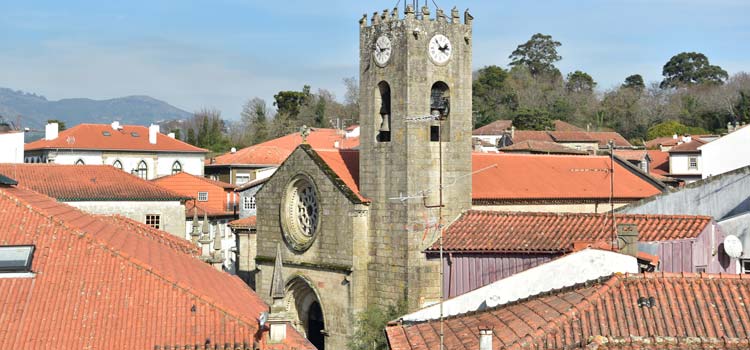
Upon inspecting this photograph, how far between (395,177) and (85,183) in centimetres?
1694

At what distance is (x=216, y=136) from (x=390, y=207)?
68.7m

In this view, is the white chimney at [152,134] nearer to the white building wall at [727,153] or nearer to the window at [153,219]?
the window at [153,219]

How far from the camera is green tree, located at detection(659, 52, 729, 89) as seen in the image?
125 metres

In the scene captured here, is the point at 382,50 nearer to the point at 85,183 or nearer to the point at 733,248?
the point at 733,248

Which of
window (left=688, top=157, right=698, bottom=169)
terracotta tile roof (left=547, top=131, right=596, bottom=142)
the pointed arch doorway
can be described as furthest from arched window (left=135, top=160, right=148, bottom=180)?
window (left=688, top=157, right=698, bottom=169)

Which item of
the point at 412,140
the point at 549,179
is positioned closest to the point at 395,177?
the point at 412,140

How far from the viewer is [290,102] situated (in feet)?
336

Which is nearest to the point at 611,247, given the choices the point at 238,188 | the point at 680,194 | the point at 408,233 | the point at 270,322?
the point at 270,322

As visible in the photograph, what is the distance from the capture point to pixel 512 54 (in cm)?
13288

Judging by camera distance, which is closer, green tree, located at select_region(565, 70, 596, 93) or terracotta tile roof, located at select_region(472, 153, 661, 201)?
terracotta tile roof, located at select_region(472, 153, 661, 201)

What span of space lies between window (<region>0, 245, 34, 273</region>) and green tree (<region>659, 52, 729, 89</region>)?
118019 millimetres

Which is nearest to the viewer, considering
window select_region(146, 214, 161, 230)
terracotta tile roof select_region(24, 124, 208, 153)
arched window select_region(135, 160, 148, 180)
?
window select_region(146, 214, 161, 230)

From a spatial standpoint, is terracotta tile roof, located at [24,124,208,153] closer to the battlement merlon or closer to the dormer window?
the battlement merlon

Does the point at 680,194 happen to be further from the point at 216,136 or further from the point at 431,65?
the point at 216,136
